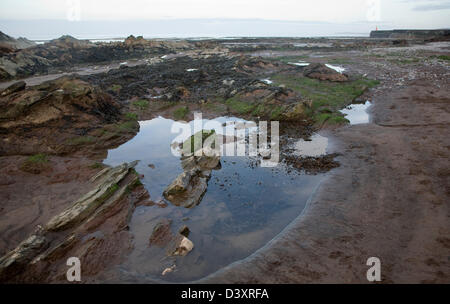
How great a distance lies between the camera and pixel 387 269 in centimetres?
667

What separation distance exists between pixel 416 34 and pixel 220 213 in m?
126

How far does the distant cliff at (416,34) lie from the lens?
84.7m

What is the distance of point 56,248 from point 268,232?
21.0ft

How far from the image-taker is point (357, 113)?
20.3 m

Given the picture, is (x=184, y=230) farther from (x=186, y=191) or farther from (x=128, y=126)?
(x=128, y=126)

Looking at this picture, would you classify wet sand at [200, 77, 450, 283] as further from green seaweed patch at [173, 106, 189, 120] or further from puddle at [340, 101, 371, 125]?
green seaweed patch at [173, 106, 189, 120]

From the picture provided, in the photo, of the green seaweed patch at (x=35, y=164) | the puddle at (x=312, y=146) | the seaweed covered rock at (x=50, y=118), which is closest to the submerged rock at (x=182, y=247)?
the puddle at (x=312, y=146)

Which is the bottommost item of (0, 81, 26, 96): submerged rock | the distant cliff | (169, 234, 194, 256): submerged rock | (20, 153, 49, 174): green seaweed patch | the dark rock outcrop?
(169, 234, 194, 256): submerged rock

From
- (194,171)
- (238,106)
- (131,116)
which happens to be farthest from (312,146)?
(131,116)

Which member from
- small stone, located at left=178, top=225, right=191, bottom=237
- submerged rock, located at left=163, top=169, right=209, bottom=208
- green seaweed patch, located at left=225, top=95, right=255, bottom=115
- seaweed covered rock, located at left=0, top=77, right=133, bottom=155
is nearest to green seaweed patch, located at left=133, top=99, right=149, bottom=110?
seaweed covered rock, located at left=0, top=77, right=133, bottom=155

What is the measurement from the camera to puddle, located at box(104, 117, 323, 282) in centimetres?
745

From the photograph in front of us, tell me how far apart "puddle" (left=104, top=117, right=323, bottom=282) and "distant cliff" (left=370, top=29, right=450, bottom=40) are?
322ft
